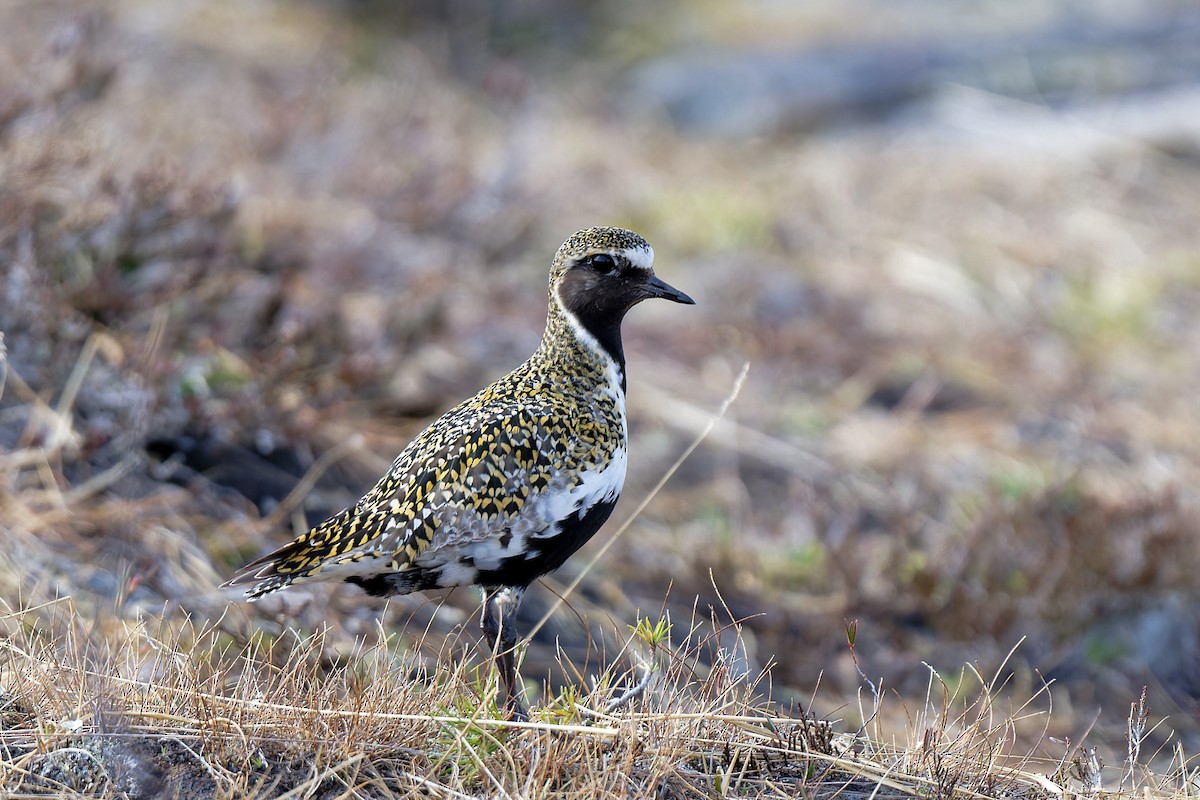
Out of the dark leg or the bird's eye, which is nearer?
the dark leg

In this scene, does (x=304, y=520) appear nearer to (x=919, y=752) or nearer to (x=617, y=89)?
(x=919, y=752)

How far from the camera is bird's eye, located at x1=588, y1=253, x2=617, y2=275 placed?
146 inches

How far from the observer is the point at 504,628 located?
354cm

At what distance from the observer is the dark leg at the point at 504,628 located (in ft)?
11.3

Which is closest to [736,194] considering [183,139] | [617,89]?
[617,89]

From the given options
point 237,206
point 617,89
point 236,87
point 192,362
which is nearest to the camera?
point 192,362

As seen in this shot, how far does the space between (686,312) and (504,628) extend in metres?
5.81

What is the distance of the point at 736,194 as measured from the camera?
35.3 ft

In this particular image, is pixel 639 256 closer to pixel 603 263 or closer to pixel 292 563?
pixel 603 263

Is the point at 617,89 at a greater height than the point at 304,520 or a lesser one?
greater

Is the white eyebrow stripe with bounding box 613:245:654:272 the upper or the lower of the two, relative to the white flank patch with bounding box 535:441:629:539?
upper

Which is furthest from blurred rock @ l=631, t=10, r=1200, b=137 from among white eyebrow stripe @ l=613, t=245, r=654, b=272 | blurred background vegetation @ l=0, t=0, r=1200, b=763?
white eyebrow stripe @ l=613, t=245, r=654, b=272

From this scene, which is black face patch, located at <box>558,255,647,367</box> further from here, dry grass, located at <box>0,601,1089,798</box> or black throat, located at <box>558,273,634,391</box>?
dry grass, located at <box>0,601,1089,798</box>

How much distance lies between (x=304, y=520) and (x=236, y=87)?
6047mm
